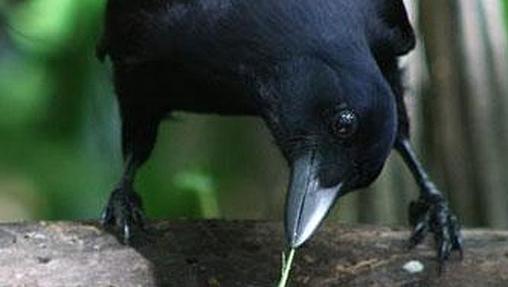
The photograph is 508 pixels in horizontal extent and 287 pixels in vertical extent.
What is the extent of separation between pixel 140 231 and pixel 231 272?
31 centimetres

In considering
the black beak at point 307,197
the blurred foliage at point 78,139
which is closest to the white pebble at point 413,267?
the black beak at point 307,197

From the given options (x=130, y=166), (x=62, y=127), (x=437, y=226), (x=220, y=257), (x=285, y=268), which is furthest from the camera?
(x=62, y=127)

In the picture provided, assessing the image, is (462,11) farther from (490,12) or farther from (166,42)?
(166,42)

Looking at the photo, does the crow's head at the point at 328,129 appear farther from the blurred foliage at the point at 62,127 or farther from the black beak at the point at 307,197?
the blurred foliage at the point at 62,127

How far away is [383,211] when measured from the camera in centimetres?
420

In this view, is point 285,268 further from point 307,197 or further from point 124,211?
point 124,211

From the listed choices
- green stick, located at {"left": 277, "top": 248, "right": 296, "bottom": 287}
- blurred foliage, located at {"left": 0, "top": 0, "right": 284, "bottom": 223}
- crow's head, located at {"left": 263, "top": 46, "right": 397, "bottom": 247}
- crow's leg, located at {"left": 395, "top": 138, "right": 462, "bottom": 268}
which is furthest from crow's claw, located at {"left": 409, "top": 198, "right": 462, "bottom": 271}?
blurred foliage, located at {"left": 0, "top": 0, "right": 284, "bottom": 223}

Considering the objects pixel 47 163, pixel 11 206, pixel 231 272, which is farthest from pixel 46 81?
pixel 231 272

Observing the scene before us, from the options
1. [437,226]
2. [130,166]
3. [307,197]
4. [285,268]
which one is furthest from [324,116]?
[130,166]

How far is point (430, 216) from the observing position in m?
3.45

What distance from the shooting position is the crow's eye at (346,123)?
8.96 feet

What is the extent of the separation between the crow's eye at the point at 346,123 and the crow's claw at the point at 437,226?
53 centimetres

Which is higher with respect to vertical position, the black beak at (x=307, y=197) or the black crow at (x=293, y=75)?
the black crow at (x=293, y=75)

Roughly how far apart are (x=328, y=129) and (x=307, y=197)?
14cm
